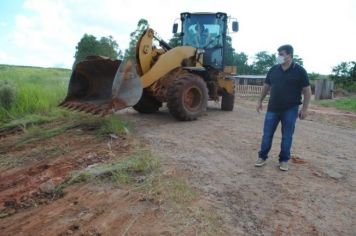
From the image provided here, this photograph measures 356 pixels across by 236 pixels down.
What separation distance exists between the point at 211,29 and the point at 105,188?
730 centimetres

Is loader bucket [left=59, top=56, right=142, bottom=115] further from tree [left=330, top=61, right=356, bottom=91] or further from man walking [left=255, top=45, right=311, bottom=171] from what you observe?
tree [left=330, top=61, right=356, bottom=91]

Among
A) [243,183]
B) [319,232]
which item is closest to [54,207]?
[243,183]

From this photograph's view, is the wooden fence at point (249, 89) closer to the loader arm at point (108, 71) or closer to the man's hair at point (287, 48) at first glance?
the loader arm at point (108, 71)

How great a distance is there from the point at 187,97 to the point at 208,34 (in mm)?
2685

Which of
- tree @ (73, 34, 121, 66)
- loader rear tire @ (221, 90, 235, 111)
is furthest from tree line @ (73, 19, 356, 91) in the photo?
loader rear tire @ (221, 90, 235, 111)

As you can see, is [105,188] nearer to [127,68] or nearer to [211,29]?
[127,68]

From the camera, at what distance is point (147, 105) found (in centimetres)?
1035

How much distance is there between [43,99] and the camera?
34.7ft

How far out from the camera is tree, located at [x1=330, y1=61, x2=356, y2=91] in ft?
108

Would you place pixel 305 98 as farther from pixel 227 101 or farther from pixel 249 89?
pixel 249 89

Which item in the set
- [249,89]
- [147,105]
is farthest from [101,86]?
[249,89]

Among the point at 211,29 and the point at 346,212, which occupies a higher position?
the point at 211,29

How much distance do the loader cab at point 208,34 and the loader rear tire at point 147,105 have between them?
177cm

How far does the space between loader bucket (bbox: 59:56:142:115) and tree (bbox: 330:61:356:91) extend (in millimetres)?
27717
